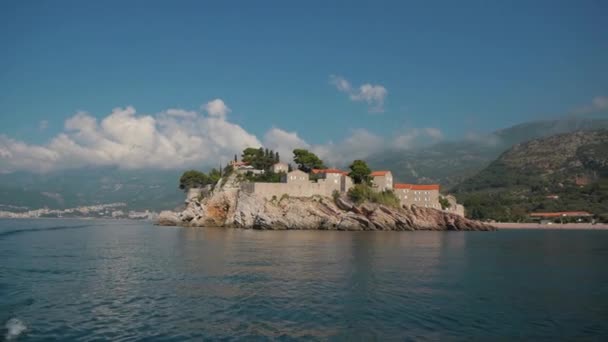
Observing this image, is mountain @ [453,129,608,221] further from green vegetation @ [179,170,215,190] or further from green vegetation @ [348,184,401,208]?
green vegetation @ [179,170,215,190]

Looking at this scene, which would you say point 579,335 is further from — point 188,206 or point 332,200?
point 188,206

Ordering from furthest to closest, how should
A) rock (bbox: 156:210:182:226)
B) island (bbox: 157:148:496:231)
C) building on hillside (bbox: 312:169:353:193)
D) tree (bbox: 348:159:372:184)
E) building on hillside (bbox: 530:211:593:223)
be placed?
building on hillside (bbox: 530:211:593:223), rock (bbox: 156:210:182:226), tree (bbox: 348:159:372:184), building on hillside (bbox: 312:169:353:193), island (bbox: 157:148:496:231)

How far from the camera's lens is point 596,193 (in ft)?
420

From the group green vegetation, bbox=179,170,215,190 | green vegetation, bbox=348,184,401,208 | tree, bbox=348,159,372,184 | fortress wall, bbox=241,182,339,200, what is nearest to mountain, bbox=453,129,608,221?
green vegetation, bbox=348,184,401,208

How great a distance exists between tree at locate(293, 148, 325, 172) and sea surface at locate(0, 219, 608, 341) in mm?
57510

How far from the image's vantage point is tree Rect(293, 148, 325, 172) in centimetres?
8975

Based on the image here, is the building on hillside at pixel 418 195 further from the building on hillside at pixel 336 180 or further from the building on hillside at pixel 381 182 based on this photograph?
the building on hillside at pixel 336 180

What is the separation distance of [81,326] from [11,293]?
24.0 feet

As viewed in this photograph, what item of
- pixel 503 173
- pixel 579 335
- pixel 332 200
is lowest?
pixel 579 335

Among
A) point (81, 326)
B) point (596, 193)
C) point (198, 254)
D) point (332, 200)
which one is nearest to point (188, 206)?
point (332, 200)

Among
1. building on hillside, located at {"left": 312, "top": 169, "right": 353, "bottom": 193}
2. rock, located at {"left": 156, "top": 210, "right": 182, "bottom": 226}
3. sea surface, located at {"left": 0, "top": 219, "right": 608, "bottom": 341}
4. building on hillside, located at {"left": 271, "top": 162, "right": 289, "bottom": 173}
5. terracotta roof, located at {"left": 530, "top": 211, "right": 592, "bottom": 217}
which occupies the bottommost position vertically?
sea surface, located at {"left": 0, "top": 219, "right": 608, "bottom": 341}

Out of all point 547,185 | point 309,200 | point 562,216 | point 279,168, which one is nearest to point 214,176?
point 279,168

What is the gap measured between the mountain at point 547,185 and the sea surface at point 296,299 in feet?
326

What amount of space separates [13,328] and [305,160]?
252ft
